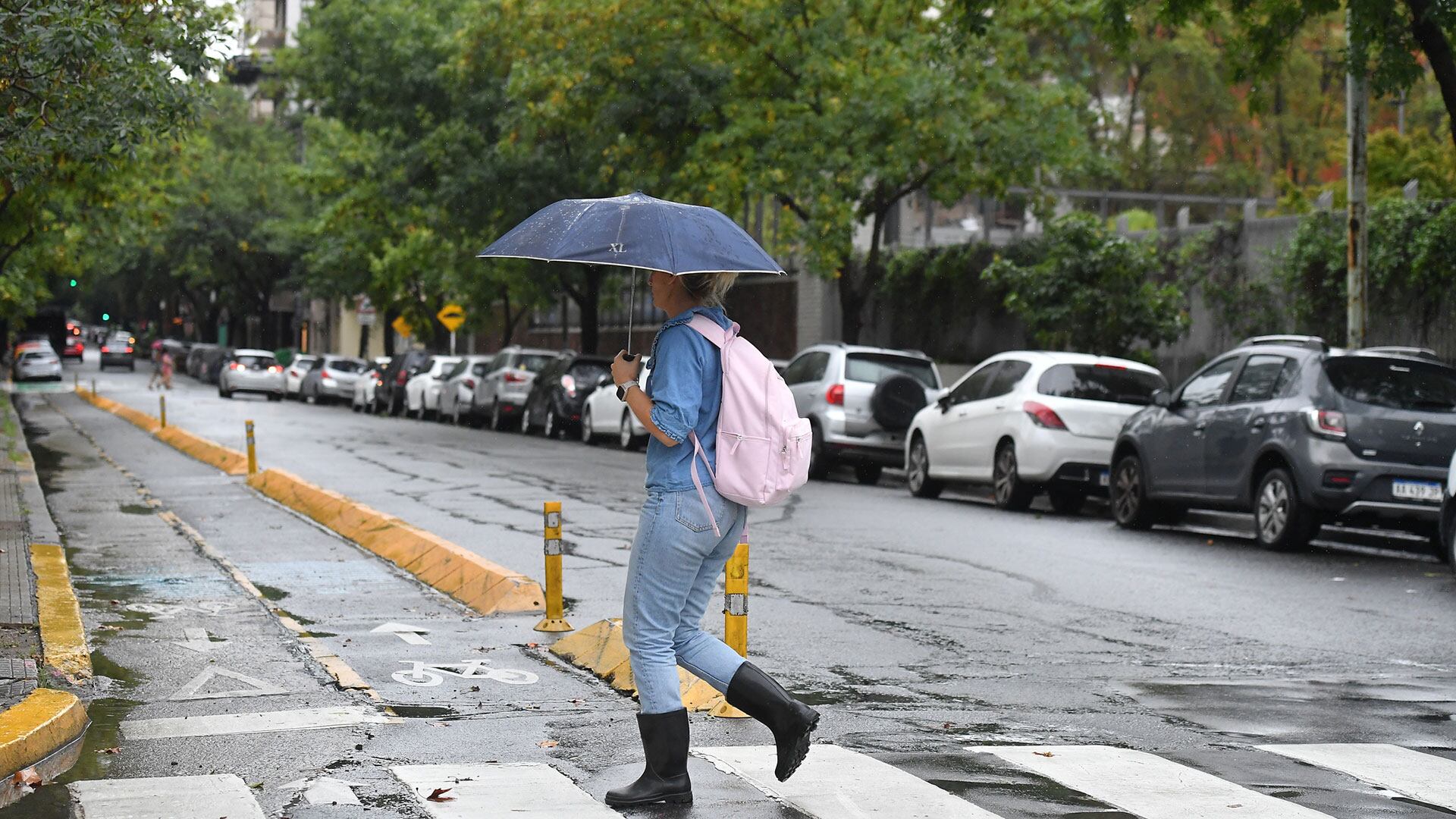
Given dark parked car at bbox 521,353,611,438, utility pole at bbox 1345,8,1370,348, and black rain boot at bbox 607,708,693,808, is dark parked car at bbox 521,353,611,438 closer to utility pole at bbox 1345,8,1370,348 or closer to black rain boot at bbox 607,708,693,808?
utility pole at bbox 1345,8,1370,348

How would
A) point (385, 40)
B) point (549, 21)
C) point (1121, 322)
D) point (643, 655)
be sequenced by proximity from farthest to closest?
point (385, 40) → point (549, 21) → point (1121, 322) → point (643, 655)

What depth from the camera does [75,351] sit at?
10025 centimetres

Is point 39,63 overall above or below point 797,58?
below

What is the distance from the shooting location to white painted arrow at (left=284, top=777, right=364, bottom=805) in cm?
591

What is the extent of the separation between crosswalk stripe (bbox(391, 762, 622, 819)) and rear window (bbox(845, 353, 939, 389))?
15.9 m

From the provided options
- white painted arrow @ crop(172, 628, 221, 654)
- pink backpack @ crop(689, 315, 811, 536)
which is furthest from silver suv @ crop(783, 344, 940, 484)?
pink backpack @ crop(689, 315, 811, 536)

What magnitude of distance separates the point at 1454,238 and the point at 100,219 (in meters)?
21.9

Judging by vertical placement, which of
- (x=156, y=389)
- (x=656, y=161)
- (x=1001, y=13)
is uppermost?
(x=1001, y=13)

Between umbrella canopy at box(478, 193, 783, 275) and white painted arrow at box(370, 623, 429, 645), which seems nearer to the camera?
umbrella canopy at box(478, 193, 783, 275)

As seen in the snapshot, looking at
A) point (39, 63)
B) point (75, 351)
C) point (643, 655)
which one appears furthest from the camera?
point (75, 351)

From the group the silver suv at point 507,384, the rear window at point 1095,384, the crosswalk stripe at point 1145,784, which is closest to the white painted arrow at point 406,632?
the crosswalk stripe at point 1145,784

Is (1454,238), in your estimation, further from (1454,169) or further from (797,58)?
(1454,169)

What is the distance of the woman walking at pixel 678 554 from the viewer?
A: 5.71m

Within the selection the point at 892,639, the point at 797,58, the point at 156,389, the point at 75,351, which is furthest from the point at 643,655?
the point at 75,351
